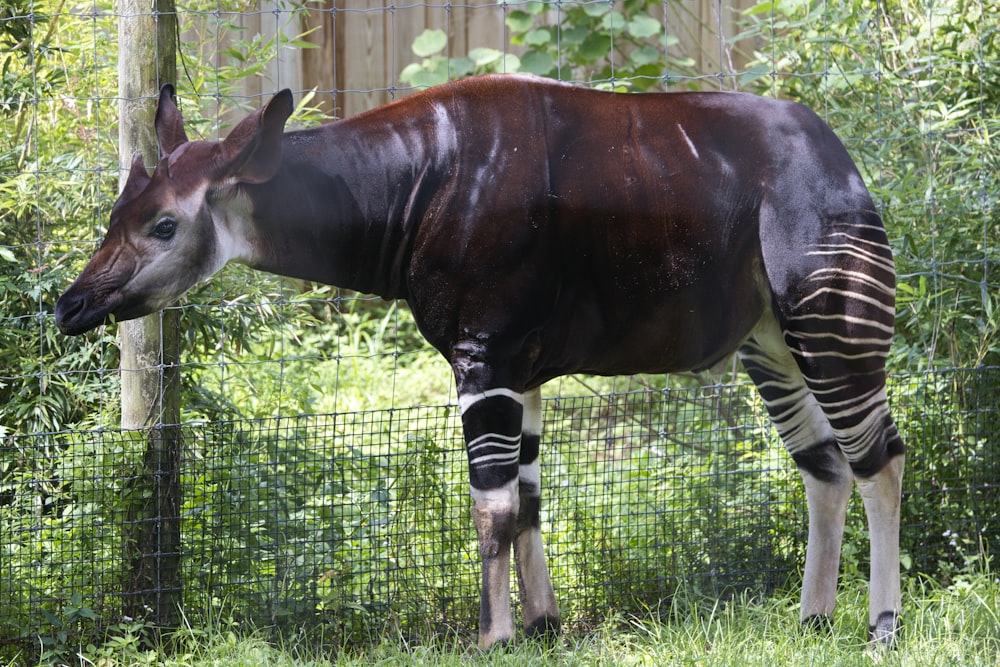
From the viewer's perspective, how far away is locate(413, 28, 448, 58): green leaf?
23.6ft

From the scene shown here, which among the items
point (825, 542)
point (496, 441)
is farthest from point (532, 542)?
point (825, 542)

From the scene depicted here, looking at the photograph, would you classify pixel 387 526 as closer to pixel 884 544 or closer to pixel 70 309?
pixel 70 309

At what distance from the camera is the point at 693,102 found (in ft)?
10.9

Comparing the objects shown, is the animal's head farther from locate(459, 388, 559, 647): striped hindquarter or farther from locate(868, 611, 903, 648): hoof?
locate(868, 611, 903, 648): hoof

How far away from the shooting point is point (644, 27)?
7.05 metres

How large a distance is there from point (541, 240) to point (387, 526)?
1.31 m

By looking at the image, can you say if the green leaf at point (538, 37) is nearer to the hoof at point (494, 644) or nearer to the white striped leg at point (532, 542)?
the white striped leg at point (532, 542)

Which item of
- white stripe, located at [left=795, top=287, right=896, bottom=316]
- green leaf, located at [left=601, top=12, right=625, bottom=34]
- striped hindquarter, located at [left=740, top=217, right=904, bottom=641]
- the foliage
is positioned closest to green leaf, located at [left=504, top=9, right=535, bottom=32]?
the foliage

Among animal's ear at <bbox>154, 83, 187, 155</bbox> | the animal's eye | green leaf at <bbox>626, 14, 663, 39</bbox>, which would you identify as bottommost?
the animal's eye

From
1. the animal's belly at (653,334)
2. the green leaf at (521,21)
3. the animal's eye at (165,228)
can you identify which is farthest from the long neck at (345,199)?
the green leaf at (521,21)

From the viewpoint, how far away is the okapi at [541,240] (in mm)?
3068

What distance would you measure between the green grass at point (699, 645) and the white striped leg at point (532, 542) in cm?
10

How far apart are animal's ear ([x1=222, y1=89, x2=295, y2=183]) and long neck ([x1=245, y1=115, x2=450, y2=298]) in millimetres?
103

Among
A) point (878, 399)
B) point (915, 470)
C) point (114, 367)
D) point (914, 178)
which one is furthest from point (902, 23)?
point (114, 367)
